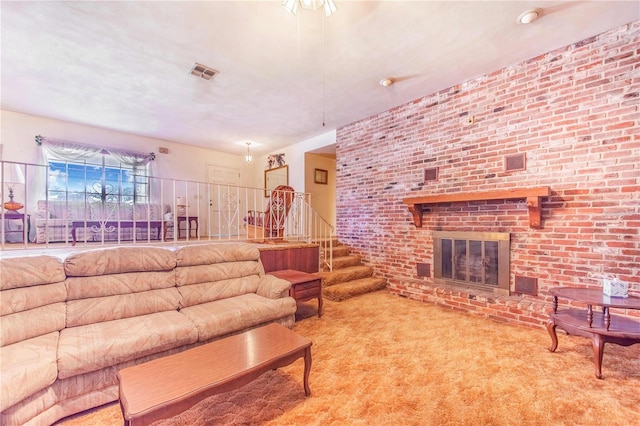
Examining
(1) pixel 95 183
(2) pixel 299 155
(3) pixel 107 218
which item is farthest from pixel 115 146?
(2) pixel 299 155

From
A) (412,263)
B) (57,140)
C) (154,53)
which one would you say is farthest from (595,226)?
(57,140)

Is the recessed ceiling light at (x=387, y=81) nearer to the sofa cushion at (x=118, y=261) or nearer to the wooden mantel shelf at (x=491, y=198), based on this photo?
the wooden mantel shelf at (x=491, y=198)

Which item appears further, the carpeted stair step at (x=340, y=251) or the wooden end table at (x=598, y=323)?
the carpeted stair step at (x=340, y=251)

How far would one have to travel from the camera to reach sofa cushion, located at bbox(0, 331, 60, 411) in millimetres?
1315

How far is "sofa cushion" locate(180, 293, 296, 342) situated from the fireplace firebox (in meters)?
2.21

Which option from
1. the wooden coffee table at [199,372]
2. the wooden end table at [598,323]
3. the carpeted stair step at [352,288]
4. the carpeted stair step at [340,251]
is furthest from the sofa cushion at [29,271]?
the wooden end table at [598,323]

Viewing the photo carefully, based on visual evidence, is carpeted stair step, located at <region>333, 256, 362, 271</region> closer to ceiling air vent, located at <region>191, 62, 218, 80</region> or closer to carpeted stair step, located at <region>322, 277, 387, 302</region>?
carpeted stair step, located at <region>322, 277, 387, 302</region>

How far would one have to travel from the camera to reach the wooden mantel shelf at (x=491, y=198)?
2.77m

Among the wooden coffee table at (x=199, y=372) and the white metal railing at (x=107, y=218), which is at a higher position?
the white metal railing at (x=107, y=218)

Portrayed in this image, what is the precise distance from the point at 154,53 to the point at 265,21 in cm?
137

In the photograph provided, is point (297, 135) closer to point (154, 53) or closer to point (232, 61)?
point (232, 61)

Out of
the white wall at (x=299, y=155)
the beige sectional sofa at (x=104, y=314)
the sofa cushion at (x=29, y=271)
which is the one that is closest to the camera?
the beige sectional sofa at (x=104, y=314)

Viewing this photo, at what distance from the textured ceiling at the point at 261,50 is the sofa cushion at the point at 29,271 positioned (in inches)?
82.5

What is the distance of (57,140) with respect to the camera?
16.4 ft
